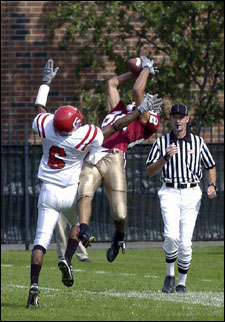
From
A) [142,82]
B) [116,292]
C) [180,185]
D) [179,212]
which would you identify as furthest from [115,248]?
[116,292]

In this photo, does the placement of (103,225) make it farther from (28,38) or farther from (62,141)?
(62,141)

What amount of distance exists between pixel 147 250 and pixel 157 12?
16.6 ft

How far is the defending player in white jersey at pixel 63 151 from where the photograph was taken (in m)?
9.68

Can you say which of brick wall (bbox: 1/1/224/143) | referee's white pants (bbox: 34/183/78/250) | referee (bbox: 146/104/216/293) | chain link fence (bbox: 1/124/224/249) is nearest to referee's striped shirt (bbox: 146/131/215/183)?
referee (bbox: 146/104/216/293)

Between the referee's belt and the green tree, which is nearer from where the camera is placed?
the referee's belt

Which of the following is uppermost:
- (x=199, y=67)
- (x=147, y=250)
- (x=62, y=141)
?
(x=199, y=67)

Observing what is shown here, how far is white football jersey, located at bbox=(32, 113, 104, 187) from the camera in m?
9.89

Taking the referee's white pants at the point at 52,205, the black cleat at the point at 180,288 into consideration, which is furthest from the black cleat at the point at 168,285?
the referee's white pants at the point at 52,205

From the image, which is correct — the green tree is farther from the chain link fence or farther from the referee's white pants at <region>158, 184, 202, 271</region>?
the referee's white pants at <region>158, 184, 202, 271</region>

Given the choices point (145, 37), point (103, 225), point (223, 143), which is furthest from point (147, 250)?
point (145, 37)

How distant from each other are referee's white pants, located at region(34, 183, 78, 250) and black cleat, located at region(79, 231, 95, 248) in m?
0.43

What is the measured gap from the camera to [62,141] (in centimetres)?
995

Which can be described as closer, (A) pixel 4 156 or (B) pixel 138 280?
(B) pixel 138 280

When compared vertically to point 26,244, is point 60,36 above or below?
above
